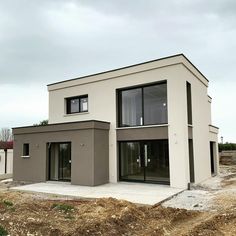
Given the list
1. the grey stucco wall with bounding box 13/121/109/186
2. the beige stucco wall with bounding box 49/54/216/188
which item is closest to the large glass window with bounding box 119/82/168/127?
the beige stucco wall with bounding box 49/54/216/188

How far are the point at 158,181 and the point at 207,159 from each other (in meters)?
4.44

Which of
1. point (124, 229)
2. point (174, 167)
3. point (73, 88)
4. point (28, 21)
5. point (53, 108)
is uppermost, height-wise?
point (28, 21)

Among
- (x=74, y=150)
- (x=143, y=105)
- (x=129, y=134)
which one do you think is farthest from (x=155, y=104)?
(x=74, y=150)

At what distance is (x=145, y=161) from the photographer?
40.9ft

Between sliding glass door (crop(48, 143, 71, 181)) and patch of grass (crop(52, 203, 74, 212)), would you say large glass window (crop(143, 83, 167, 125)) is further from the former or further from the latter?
patch of grass (crop(52, 203, 74, 212))

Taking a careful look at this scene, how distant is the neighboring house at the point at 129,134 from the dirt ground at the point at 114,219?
4128 millimetres

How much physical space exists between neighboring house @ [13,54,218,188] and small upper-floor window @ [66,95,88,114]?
8 cm

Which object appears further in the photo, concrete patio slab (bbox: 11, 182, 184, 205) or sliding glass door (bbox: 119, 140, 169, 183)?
sliding glass door (bbox: 119, 140, 169, 183)

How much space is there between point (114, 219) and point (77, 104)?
33.1 ft

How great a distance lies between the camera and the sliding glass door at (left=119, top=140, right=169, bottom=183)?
12031mm

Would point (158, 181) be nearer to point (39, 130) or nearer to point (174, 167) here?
point (174, 167)

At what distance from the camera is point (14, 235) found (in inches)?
208

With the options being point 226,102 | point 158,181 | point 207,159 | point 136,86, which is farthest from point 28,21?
point 226,102

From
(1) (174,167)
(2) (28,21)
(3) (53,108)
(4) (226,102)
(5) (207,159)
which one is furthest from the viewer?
(4) (226,102)
